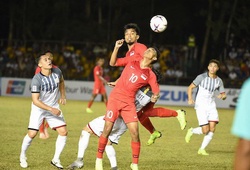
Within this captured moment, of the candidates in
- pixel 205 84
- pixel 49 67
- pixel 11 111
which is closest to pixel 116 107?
pixel 49 67

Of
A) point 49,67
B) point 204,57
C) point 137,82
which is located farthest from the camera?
point 204,57

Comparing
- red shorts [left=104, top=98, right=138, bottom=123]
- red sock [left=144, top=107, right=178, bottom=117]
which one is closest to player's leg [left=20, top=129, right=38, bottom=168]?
red shorts [left=104, top=98, right=138, bottom=123]

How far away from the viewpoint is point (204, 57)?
37219 mm

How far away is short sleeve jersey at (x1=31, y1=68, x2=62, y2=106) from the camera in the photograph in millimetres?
9812

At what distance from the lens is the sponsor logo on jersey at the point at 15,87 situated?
1252 inches

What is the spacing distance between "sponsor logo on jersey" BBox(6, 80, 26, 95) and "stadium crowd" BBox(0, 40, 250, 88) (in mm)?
487

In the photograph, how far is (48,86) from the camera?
993cm

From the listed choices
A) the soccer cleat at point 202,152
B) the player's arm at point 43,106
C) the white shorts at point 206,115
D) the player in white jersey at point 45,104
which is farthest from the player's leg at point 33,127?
the white shorts at point 206,115

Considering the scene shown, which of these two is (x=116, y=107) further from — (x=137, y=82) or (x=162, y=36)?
(x=162, y=36)

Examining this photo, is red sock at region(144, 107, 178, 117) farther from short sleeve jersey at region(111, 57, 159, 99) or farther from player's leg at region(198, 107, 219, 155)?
player's leg at region(198, 107, 219, 155)

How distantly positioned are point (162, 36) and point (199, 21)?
2.92 metres

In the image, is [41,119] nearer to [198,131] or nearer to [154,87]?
[154,87]

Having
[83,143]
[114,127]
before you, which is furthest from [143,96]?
[83,143]

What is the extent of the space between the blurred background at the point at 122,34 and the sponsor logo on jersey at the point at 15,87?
1.66 ft
